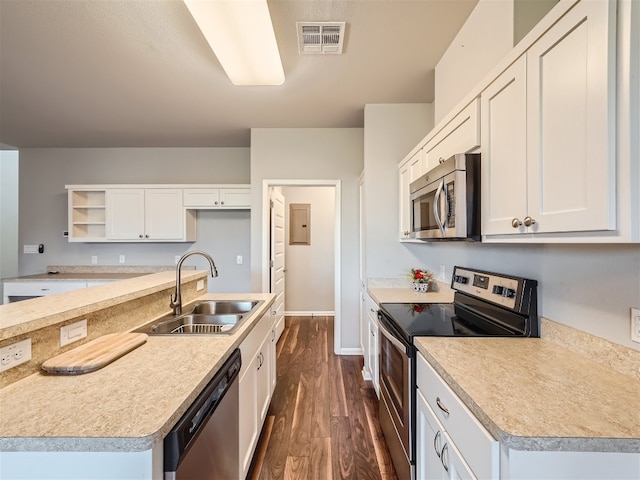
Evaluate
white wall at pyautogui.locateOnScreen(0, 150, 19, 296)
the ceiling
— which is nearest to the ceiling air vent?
the ceiling

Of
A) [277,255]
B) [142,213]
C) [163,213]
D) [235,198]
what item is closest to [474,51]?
[235,198]

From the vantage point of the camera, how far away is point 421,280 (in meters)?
2.51

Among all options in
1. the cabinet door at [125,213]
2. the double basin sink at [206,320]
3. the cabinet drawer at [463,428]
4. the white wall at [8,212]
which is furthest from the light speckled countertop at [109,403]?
the white wall at [8,212]

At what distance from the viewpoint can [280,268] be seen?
Result: 4211 mm

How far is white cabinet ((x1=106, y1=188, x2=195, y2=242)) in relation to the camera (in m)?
3.74

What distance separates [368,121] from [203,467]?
282 centimetres

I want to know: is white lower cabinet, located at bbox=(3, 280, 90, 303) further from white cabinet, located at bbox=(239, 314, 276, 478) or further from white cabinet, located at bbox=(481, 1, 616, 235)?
white cabinet, located at bbox=(481, 1, 616, 235)

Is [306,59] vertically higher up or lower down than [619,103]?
higher up

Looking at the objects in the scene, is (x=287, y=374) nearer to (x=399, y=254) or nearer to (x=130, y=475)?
(x=399, y=254)

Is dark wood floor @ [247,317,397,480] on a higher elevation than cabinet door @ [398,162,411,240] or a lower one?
lower

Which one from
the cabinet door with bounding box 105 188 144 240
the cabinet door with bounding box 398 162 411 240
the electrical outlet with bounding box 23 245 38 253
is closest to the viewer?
the cabinet door with bounding box 398 162 411 240

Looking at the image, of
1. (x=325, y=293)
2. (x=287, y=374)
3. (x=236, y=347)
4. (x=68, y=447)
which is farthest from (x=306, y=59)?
(x=325, y=293)

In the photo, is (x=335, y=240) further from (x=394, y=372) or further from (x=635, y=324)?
(x=635, y=324)

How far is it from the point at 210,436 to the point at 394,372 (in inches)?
38.8
